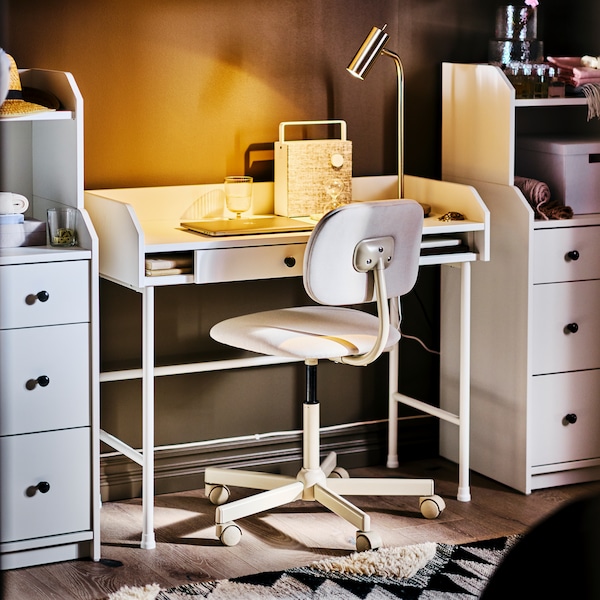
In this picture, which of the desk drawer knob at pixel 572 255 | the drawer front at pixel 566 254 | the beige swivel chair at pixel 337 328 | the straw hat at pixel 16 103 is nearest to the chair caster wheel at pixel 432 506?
the beige swivel chair at pixel 337 328

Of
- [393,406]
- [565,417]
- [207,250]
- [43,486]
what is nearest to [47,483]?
[43,486]

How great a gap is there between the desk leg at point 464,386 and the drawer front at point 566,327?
0.19 meters

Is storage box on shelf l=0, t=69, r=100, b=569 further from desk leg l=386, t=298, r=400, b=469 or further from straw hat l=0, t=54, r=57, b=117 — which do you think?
desk leg l=386, t=298, r=400, b=469

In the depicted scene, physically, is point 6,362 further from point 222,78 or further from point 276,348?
point 222,78

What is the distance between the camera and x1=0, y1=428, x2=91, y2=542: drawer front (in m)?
2.51

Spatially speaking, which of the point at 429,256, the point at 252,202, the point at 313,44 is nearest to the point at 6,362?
the point at 252,202

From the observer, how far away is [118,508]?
2.98 m

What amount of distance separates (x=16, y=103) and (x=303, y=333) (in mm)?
888

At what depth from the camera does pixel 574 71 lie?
124 inches

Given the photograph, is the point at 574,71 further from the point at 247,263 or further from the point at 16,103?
the point at 16,103

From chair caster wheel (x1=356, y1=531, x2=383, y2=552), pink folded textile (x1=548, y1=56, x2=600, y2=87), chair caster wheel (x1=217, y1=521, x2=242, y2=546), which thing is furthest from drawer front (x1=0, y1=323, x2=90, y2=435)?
pink folded textile (x1=548, y1=56, x2=600, y2=87)

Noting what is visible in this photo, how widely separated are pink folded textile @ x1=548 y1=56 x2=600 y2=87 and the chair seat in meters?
0.99

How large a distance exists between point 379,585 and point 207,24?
62.7 inches

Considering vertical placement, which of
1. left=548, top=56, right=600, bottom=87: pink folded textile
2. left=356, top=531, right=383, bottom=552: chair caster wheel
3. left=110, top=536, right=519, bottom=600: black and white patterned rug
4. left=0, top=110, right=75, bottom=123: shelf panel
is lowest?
left=110, top=536, right=519, bottom=600: black and white patterned rug
